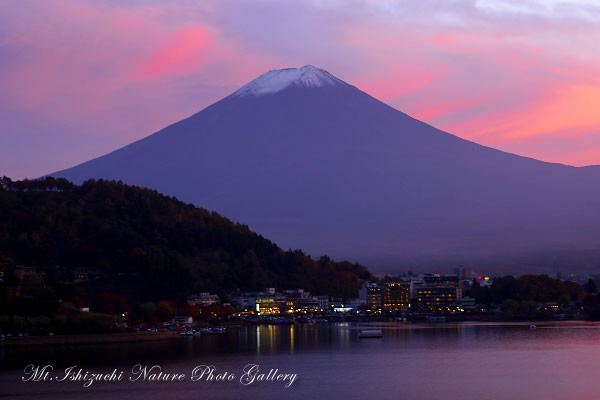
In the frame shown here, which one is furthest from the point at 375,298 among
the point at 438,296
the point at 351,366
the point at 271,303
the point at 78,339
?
the point at 351,366

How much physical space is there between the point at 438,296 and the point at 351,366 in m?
68.8

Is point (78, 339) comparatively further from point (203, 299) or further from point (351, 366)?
point (203, 299)

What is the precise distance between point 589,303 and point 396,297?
69.7 feet

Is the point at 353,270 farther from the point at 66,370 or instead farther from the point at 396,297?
the point at 66,370

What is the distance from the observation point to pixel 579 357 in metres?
34.2

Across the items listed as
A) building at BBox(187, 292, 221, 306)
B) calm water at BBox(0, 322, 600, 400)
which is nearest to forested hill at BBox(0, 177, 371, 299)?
building at BBox(187, 292, 221, 306)

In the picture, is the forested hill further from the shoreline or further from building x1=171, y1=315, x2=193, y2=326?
the shoreline

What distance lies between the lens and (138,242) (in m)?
75.8

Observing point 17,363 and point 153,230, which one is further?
point 153,230

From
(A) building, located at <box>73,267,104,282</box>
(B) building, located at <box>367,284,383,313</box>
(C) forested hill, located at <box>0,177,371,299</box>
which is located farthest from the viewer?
(B) building, located at <box>367,284,383,313</box>

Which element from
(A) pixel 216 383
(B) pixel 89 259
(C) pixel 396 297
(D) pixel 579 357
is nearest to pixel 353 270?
(C) pixel 396 297

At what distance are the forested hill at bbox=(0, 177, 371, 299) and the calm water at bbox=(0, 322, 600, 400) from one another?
82.9ft

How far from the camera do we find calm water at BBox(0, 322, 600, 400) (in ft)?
82.8

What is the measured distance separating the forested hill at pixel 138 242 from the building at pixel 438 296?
1352cm
